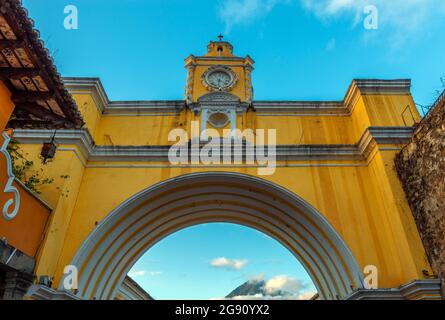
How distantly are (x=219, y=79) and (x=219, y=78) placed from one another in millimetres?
51

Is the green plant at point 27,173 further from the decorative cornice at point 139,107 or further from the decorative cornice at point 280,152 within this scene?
the decorative cornice at point 139,107

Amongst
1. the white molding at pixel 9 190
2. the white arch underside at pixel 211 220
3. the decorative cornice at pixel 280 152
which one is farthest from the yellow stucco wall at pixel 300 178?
the white molding at pixel 9 190

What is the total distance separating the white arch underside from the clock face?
3.10m

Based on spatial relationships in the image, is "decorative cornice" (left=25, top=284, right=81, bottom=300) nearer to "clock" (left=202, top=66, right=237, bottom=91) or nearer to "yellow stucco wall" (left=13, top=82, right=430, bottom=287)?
"yellow stucco wall" (left=13, top=82, right=430, bottom=287)

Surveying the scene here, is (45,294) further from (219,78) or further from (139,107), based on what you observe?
(219,78)

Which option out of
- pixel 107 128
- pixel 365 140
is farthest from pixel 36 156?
pixel 365 140

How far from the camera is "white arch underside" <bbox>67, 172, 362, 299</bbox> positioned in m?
7.40

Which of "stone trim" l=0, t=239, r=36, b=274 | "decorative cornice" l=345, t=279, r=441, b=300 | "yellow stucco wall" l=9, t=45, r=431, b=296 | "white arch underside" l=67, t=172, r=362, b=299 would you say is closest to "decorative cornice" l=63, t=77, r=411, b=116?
"yellow stucco wall" l=9, t=45, r=431, b=296

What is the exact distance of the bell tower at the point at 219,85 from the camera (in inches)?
359

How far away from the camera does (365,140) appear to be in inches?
317

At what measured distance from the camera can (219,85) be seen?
9656mm

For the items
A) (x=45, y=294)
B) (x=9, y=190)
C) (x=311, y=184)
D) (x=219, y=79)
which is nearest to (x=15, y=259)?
(x=45, y=294)

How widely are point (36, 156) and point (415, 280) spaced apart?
28.2ft
